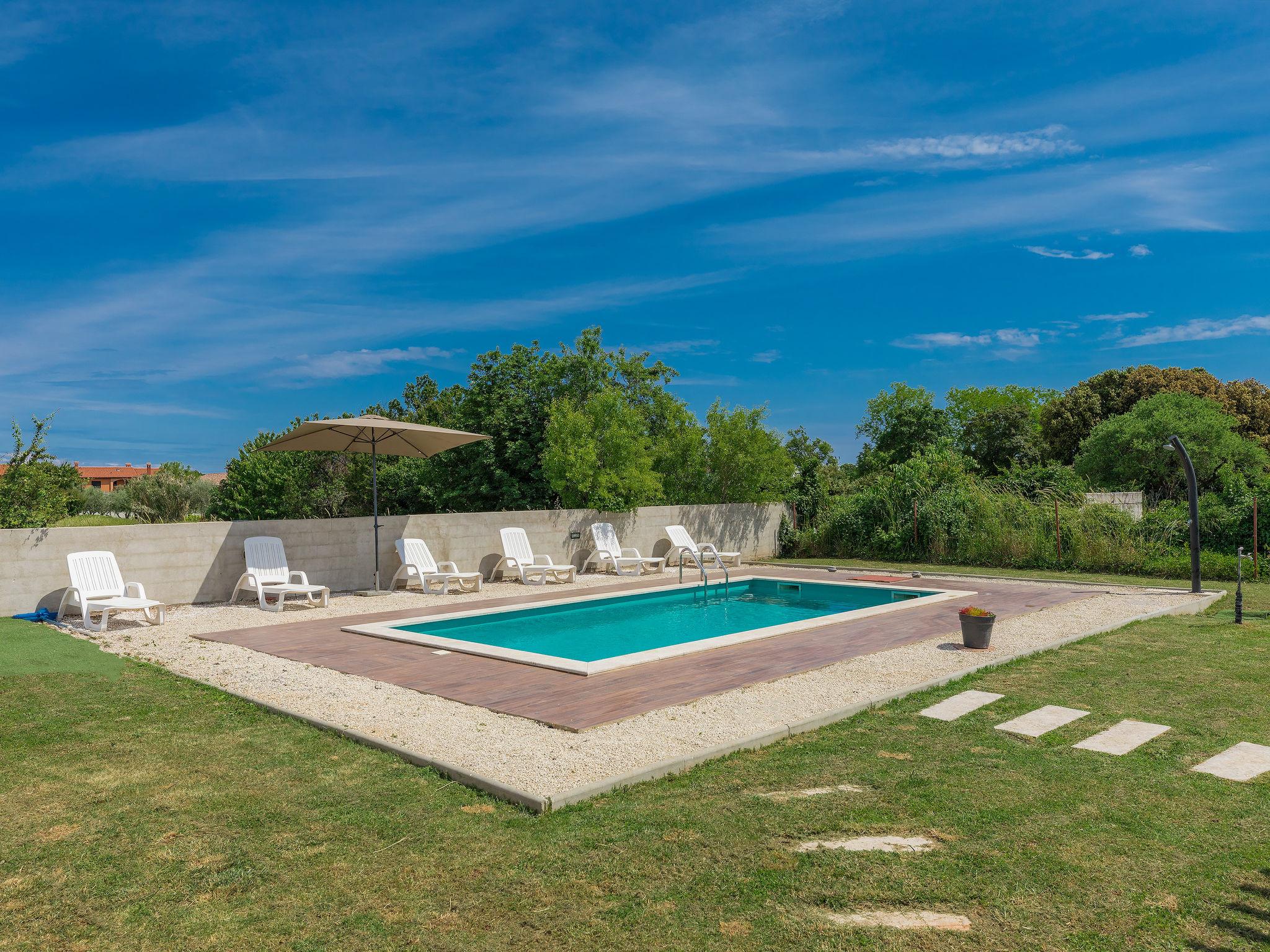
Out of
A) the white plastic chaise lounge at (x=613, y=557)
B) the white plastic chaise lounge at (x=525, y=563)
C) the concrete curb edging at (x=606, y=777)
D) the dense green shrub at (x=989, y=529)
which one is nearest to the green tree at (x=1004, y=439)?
the dense green shrub at (x=989, y=529)

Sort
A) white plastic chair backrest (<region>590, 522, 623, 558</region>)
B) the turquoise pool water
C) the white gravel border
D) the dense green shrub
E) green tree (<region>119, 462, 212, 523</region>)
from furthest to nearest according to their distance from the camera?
green tree (<region>119, 462, 212, 523</region>), white plastic chair backrest (<region>590, 522, 623, 558</region>), the dense green shrub, the turquoise pool water, the white gravel border

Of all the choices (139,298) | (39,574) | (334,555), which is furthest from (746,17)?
(139,298)

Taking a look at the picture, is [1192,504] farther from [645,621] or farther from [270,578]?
[270,578]

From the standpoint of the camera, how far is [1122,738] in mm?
4445

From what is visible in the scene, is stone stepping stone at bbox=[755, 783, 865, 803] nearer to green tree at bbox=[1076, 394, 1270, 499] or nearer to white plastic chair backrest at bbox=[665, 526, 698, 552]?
white plastic chair backrest at bbox=[665, 526, 698, 552]

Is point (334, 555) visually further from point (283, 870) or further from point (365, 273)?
point (365, 273)

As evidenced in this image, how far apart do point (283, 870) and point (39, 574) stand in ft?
28.6

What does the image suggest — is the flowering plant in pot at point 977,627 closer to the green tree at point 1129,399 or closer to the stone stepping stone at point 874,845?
the stone stepping stone at point 874,845

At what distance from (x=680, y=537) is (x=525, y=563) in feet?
13.1

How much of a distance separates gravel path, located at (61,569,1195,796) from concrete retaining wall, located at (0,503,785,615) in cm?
158

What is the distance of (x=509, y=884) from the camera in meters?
2.79

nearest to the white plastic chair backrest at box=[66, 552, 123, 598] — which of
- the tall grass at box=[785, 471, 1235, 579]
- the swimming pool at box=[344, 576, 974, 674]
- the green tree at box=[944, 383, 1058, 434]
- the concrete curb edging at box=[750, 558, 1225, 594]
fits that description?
the swimming pool at box=[344, 576, 974, 674]

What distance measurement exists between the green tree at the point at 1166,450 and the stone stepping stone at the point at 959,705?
2158cm

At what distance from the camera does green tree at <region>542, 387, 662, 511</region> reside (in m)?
16.9
